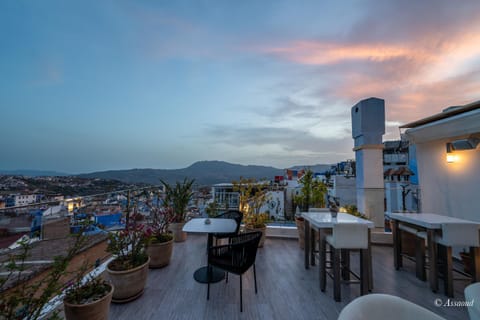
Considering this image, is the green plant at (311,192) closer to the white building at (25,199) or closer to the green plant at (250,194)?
the green plant at (250,194)

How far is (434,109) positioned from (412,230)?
15.5ft

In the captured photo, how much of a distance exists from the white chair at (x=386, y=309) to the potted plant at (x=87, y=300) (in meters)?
1.97

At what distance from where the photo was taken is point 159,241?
3107mm

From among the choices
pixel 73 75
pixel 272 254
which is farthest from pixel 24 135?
pixel 272 254

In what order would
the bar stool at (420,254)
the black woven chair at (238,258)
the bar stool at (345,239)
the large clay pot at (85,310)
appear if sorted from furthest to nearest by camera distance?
the bar stool at (420,254)
the bar stool at (345,239)
the black woven chair at (238,258)
the large clay pot at (85,310)

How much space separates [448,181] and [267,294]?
3893 millimetres

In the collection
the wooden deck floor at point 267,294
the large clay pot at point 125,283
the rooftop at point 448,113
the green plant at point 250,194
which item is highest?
the rooftop at point 448,113

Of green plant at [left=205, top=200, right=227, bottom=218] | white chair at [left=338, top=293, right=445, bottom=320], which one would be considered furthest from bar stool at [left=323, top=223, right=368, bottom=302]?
green plant at [left=205, top=200, right=227, bottom=218]

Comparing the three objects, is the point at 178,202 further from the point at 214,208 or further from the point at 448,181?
the point at 448,181

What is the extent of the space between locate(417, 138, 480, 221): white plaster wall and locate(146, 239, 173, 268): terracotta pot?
500 centimetres

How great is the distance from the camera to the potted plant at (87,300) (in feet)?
5.21

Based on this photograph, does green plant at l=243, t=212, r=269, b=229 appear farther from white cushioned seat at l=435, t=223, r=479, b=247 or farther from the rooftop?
the rooftop

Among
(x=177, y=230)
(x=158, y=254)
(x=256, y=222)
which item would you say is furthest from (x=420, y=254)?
(x=177, y=230)

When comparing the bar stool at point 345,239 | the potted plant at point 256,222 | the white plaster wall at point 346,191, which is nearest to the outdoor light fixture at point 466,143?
the white plaster wall at point 346,191
